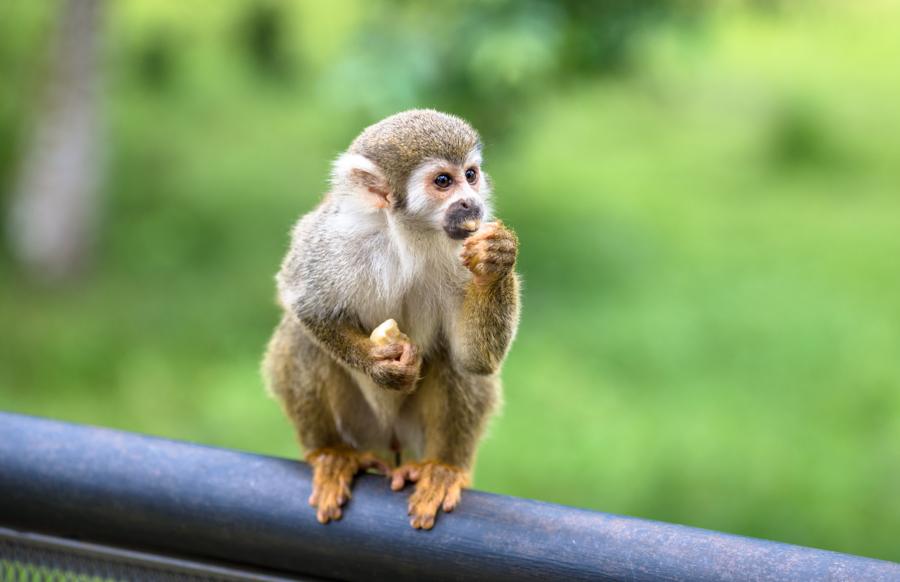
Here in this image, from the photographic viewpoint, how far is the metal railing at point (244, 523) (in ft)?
6.55

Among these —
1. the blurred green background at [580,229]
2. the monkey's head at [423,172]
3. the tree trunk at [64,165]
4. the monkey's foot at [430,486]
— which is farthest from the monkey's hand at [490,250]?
the tree trunk at [64,165]

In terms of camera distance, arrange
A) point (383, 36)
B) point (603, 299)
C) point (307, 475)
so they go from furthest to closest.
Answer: point (603, 299), point (383, 36), point (307, 475)

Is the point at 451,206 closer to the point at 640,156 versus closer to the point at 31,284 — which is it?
the point at 31,284

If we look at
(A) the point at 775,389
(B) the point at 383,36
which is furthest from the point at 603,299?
(B) the point at 383,36

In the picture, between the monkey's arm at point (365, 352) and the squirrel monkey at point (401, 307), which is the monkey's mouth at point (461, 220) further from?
the monkey's arm at point (365, 352)

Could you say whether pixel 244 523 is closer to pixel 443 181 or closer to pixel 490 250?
pixel 490 250

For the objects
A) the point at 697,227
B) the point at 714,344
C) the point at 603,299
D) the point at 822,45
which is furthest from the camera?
the point at 822,45

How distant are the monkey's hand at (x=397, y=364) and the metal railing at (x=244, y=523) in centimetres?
32

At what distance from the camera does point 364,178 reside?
2.67m

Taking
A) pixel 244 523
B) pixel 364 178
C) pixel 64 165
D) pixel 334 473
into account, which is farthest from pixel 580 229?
pixel 244 523

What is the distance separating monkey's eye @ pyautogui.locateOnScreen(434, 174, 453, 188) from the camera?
2.61m

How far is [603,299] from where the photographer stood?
7145 mm

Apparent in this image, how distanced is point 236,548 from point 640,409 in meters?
4.16

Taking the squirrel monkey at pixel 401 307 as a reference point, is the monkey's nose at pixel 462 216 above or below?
above
